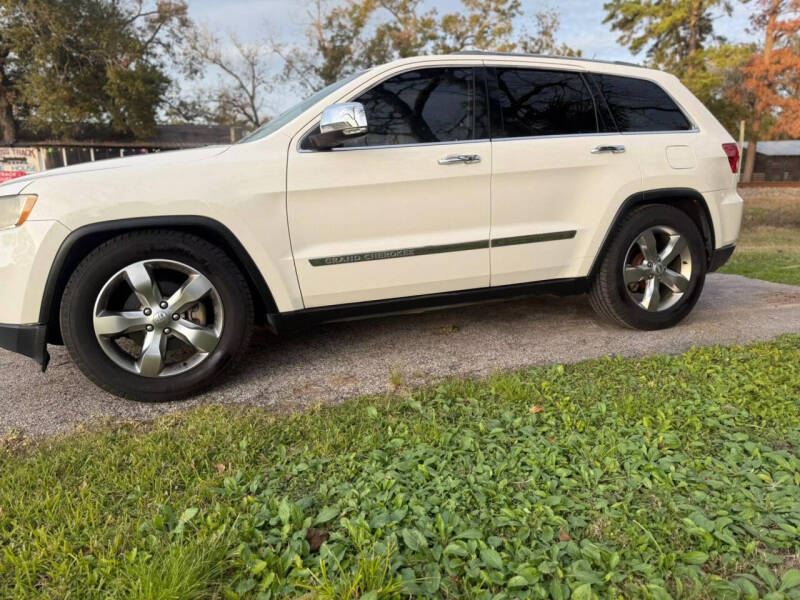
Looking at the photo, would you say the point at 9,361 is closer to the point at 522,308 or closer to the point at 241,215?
the point at 241,215

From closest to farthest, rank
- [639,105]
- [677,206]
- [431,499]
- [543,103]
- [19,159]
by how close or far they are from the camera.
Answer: [431,499] < [543,103] < [639,105] < [677,206] < [19,159]

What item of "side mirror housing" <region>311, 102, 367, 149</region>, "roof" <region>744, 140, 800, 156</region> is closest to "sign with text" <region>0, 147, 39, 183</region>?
"side mirror housing" <region>311, 102, 367, 149</region>

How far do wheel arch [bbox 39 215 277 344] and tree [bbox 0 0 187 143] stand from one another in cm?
2705

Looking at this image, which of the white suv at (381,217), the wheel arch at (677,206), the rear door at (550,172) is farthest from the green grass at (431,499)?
the wheel arch at (677,206)

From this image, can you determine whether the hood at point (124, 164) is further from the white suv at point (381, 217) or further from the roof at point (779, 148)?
the roof at point (779, 148)

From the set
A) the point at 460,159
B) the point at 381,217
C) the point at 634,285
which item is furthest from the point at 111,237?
the point at 634,285

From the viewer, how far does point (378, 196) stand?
323cm

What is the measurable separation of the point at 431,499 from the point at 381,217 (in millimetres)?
1748

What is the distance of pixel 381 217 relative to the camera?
128 inches

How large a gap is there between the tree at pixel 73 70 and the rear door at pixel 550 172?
27148 mm

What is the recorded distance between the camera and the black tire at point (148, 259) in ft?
9.32

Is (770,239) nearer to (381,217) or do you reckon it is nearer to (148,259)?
(381,217)

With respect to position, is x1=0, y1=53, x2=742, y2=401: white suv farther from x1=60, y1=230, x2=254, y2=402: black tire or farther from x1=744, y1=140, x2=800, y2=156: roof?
x1=744, y1=140, x2=800, y2=156: roof

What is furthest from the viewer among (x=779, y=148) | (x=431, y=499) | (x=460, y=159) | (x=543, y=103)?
(x=779, y=148)
